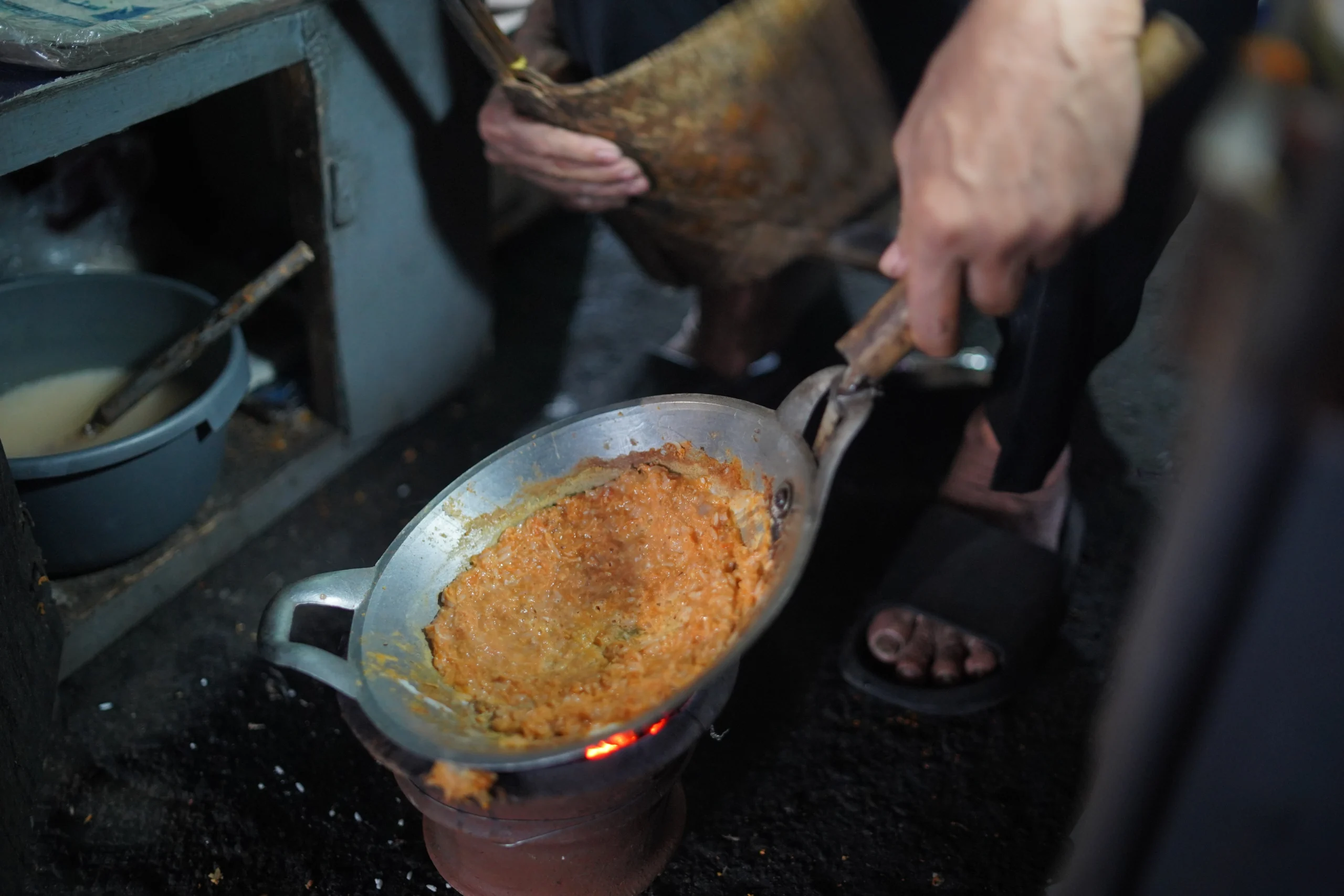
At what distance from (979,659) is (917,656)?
0.33 ft

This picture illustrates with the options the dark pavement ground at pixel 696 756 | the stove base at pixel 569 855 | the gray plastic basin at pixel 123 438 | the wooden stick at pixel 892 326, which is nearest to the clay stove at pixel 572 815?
the stove base at pixel 569 855

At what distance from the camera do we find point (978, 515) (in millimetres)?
1829

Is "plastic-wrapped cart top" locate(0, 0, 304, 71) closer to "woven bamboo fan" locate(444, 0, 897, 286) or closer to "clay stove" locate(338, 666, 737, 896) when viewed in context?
"woven bamboo fan" locate(444, 0, 897, 286)

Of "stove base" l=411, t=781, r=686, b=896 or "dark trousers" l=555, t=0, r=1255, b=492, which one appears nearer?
"stove base" l=411, t=781, r=686, b=896

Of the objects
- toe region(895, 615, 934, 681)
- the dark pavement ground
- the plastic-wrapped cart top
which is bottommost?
the dark pavement ground

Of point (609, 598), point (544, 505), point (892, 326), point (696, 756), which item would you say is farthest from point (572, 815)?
point (892, 326)

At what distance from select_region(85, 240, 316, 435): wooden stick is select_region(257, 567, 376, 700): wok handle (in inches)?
25.7

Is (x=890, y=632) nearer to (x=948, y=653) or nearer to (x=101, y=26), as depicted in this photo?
(x=948, y=653)

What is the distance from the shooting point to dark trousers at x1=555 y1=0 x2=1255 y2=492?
144 cm

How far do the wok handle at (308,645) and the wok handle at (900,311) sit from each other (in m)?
0.61

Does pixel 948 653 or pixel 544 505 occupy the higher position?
pixel 544 505

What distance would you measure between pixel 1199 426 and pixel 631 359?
194 cm

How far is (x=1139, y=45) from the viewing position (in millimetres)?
1107

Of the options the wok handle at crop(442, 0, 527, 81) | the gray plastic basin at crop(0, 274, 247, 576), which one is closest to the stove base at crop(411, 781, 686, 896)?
the gray plastic basin at crop(0, 274, 247, 576)
